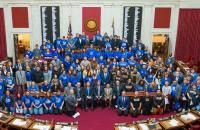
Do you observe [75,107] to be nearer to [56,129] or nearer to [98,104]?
[98,104]

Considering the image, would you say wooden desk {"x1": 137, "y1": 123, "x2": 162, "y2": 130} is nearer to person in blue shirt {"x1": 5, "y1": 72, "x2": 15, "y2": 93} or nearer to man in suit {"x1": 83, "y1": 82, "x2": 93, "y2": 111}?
man in suit {"x1": 83, "y1": 82, "x2": 93, "y2": 111}

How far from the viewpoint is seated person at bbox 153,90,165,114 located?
619 inches

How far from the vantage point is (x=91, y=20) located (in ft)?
73.8

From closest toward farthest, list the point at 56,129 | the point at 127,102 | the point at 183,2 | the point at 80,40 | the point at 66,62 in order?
the point at 56,129
the point at 127,102
the point at 66,62
the point at 80,40
the point at 183,2

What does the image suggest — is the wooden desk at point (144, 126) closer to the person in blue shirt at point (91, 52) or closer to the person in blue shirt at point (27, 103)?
the person in blue shirt at point (27, 103)

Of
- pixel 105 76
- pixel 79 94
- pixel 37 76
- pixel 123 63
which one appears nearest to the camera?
pixel 79 94

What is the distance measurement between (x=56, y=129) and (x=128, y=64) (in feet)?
22.6

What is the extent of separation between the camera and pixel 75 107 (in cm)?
1576

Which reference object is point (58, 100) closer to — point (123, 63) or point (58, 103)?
point (58, 103)

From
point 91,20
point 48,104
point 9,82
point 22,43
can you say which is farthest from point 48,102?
point 22,43

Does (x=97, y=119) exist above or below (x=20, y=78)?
below

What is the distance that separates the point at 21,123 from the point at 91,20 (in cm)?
1124

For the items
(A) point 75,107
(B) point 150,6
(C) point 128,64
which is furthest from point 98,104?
(B) point 150,6

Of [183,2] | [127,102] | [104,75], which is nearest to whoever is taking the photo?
[127,102]
